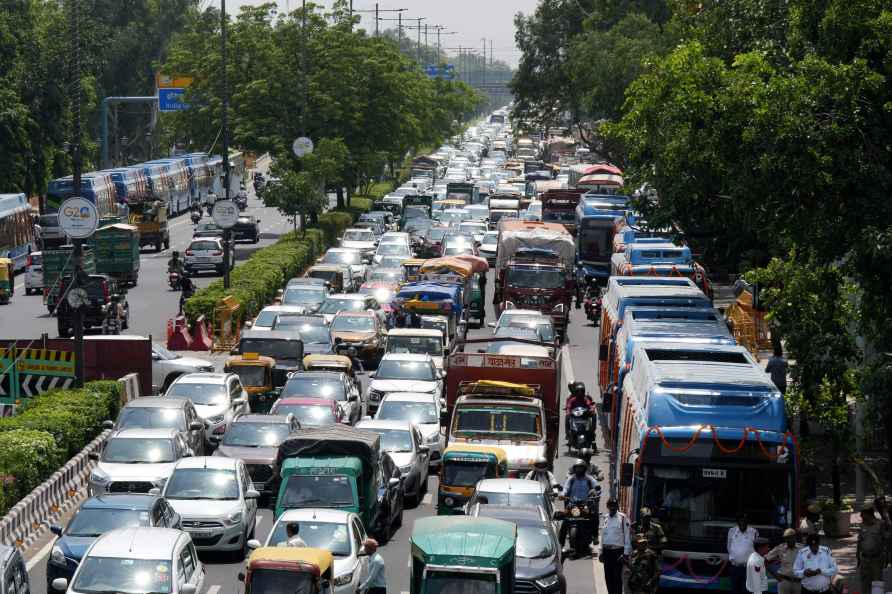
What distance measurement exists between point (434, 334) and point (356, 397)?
5733 millimetres

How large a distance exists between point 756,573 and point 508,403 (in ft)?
32.0

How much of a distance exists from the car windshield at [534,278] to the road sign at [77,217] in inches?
668

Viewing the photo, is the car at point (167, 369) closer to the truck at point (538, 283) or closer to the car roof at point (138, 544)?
the truck at point (538, 283)

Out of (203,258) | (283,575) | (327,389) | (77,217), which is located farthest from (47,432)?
(203,258)

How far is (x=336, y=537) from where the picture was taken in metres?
20.2

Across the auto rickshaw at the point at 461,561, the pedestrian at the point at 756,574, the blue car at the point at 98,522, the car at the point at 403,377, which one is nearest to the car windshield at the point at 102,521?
the blue car at the point at 98,522

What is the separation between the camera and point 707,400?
20.1 meters

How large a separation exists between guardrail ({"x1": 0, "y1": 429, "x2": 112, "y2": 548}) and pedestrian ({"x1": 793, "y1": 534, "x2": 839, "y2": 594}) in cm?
1137

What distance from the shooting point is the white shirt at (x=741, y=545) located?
18.7 m

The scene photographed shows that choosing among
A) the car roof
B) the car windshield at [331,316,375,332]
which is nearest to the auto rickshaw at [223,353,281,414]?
the car windshield at [331,316,375,332]

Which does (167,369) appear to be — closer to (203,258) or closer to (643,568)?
(643,568)

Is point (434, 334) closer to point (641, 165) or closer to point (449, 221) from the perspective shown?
point (641, 165)

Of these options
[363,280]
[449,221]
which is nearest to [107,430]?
[363,280]

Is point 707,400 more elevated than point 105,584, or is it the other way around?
point 707,400
